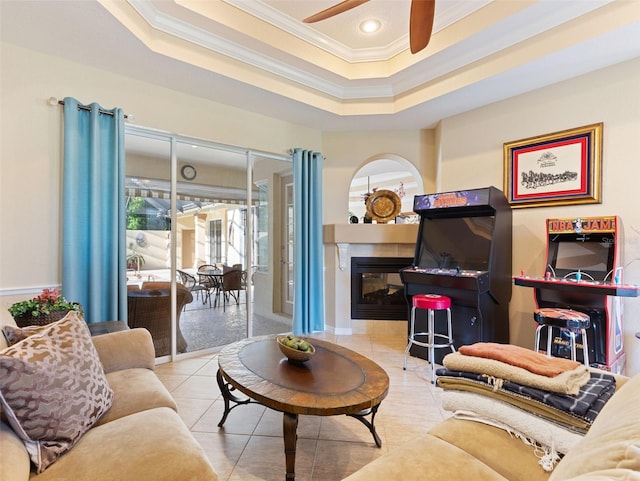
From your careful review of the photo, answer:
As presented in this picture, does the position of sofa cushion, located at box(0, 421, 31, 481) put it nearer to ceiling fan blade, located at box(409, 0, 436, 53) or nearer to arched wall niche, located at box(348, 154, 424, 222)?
ceiling fan blade, located at box(409, 0, 436, 53)

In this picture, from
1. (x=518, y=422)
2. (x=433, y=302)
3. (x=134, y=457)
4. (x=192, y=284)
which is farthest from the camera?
(x=192, y=284)

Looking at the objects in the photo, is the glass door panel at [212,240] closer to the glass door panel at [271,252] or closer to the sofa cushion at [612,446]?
the glass door panel at [271,252]

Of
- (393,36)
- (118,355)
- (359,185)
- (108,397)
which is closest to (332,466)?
(108,397)

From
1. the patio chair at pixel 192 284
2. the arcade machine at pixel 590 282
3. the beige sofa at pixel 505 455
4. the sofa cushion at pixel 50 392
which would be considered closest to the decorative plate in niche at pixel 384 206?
the arcade machine at pixel 590 282

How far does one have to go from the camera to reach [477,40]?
2852mm

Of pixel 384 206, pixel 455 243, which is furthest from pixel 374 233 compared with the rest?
pixel 455 243

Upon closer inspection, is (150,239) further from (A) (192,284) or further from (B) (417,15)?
(B) (417,15)

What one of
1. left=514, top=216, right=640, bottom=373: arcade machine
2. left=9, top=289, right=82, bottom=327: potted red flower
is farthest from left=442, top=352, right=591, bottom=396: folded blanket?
left=9, top=289, right=82, bottom=327: potted red flower

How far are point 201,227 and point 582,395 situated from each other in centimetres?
373

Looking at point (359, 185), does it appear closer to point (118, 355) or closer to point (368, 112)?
point (368, 112)

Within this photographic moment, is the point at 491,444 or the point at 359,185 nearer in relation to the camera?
the point at 491,444

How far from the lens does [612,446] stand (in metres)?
0.67

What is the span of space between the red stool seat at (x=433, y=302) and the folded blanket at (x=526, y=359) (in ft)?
4.75

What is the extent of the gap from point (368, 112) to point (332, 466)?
3.63m
